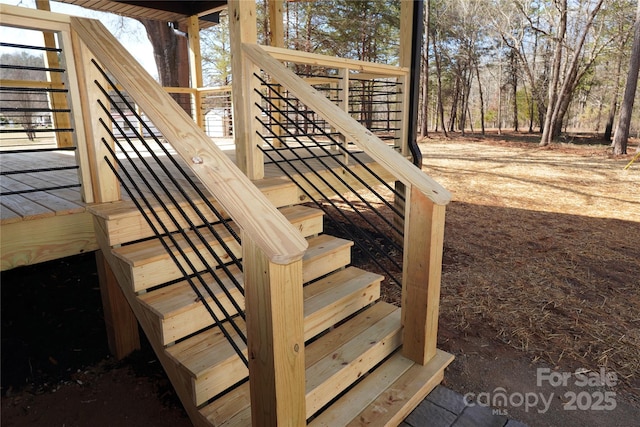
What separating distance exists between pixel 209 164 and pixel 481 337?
2.48 meters

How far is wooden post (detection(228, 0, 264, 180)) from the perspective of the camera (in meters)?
2.47

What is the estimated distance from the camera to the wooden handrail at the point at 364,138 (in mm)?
1874

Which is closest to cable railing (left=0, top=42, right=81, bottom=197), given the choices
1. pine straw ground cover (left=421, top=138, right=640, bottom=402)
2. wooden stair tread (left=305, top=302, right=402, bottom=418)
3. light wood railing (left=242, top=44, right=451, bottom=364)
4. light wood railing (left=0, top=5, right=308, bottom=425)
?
light wood railing (left=0, top=5, right=308, bottom=425)

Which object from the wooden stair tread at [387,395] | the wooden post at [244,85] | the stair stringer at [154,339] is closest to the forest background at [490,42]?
the wooden post at [244,85]

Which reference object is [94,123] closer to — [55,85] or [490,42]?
[55,85]

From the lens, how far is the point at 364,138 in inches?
79.0

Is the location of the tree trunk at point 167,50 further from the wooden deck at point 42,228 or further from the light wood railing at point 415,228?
the light wood railing at point 415,228

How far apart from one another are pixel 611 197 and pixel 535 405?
638cm

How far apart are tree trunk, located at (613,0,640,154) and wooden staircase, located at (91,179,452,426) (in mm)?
12363

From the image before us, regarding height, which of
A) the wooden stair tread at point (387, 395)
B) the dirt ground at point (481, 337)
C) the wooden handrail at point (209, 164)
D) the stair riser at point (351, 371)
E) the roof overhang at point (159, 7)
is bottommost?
the dirt ground at point (481, 337)

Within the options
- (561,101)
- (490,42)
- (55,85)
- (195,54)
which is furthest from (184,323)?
(490,42)

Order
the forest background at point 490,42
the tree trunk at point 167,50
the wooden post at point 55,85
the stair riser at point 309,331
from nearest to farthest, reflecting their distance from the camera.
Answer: the stair riser at point 309,331 < the wooden post at point 55,85 < the tree trunk at point 167,50 < the forest background at point 490,42

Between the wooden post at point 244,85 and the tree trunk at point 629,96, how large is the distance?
1233 centimetres

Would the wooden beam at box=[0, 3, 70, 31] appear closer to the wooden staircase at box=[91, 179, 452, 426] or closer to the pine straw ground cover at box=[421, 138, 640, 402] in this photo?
the wooden staircase at box=[91, 179, 452, 426]
